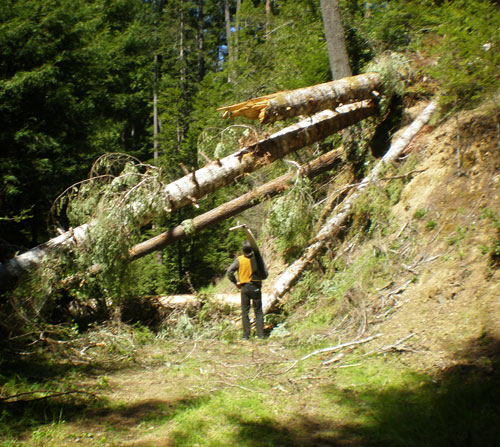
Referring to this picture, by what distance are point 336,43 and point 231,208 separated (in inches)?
187

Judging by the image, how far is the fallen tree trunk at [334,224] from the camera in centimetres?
761

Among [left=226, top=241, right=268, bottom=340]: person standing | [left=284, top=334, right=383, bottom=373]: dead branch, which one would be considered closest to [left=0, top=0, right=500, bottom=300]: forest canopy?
[left=226, top=241, right=268, bottom=340]: person standing

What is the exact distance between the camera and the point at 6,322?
589 cm

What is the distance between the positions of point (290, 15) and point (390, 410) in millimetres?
15390

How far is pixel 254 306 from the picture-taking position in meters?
6.95

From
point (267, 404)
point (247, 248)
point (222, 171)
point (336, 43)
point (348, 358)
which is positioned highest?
point (336, 43)

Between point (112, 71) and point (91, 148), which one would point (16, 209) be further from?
point (112, 71)

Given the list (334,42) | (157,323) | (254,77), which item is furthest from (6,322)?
(254,77)

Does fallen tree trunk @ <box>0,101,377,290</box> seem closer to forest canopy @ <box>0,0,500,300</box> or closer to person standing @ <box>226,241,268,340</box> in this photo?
forest canopy @ <box>0,0,500,300</box>

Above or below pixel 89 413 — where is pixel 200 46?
above

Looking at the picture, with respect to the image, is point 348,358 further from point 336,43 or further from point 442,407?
point 336,43

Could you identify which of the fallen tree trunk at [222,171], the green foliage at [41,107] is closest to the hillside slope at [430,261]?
the fallen tree trunk at [222,171]

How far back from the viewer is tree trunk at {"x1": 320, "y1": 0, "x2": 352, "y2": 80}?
32.5 ft

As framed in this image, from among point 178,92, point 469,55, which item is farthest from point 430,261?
point 178,92
